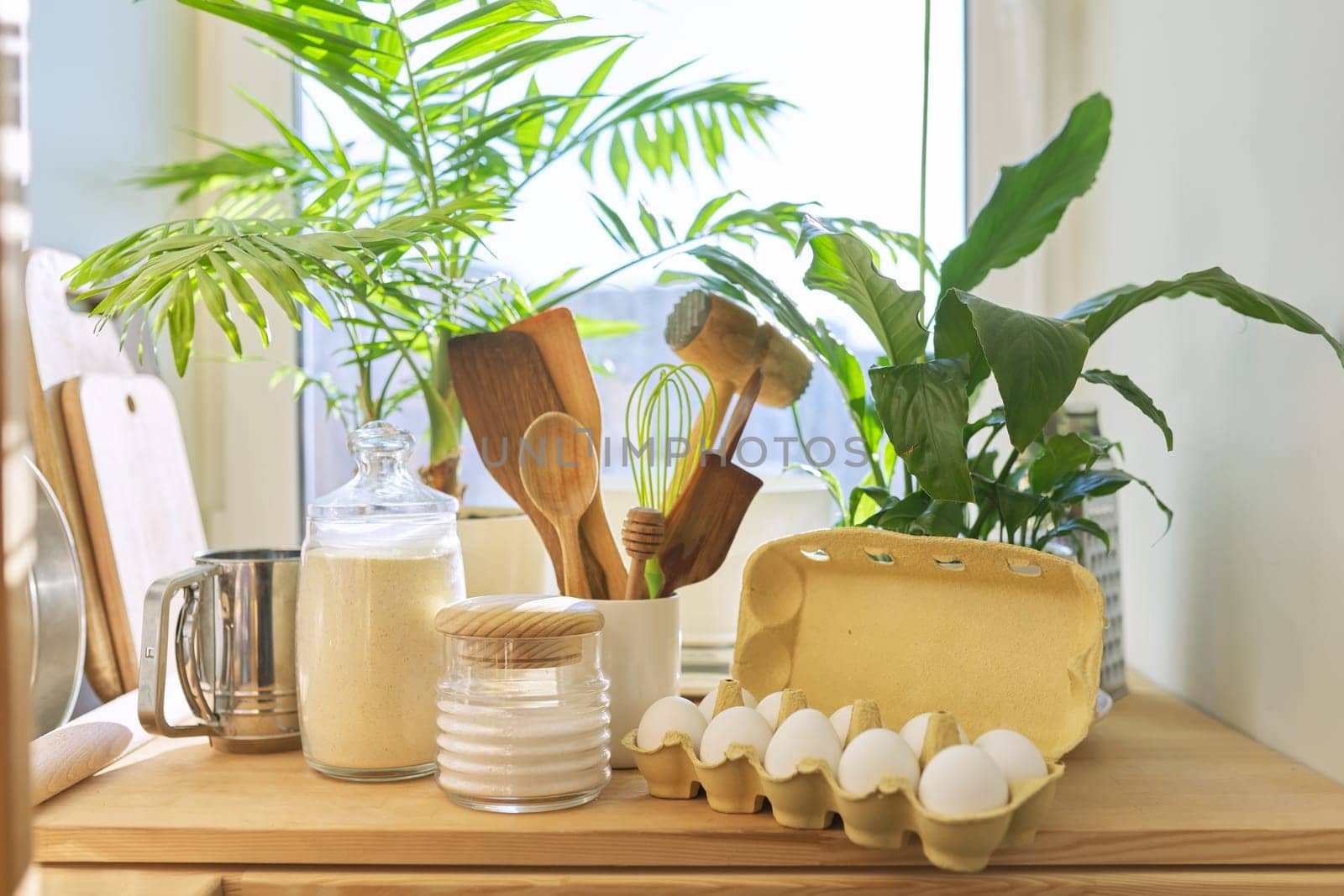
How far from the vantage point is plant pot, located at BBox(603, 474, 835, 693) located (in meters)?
0.96

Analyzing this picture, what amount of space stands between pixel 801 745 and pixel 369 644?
289mm

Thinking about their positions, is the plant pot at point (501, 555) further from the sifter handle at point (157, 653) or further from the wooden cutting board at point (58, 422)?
the wooden cutting board at point (58, 422)

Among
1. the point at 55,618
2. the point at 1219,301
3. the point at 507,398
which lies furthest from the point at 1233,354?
the point at 55,618

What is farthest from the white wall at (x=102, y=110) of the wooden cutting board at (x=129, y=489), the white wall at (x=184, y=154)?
the wooden cutting board at (x=129, y=489)

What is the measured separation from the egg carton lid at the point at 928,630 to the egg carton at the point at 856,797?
3.9 inches

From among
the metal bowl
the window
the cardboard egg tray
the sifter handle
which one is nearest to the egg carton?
the cardboard egg tray

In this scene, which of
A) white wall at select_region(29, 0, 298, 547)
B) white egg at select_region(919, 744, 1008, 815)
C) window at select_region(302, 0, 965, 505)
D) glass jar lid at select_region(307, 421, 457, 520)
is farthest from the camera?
window at select_region(302, 0, 965, 505)

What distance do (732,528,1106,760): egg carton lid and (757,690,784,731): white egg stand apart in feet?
0.29

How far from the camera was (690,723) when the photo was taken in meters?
0.67

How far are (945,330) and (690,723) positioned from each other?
305 millimetres

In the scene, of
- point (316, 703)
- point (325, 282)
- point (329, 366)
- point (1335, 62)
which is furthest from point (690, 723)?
point (329, 366)

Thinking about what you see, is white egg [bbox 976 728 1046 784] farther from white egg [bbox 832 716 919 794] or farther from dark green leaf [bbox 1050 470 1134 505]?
dark green leaf [bbox 1050 470 1134 505]

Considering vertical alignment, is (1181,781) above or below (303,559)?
below

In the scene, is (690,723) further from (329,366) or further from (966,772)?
(329,366)
